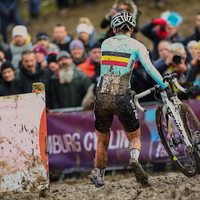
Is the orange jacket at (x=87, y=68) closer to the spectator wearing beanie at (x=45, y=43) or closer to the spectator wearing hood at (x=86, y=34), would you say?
the spectator wearing hood at (x=86, y=34)

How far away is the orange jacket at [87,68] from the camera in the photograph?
29.2ft

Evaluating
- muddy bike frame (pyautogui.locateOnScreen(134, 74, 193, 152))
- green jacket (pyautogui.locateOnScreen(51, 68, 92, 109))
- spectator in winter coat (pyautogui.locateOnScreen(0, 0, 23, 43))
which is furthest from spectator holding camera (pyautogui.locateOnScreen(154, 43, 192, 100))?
spectator in winter coat (pyautogui.locateOnScreen(0, 0, 23, 43))

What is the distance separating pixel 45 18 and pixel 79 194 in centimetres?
1471

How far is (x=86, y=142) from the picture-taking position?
26.4ft

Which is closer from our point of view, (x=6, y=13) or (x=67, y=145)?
(x=67, y=145)

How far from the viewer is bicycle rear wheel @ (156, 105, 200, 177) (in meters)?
5.74

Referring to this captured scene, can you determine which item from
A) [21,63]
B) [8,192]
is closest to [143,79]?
[21,63]

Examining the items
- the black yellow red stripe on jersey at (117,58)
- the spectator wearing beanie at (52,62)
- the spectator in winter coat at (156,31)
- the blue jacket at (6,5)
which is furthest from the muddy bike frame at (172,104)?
the blue jacket at (6,5)

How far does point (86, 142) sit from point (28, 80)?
1978mm

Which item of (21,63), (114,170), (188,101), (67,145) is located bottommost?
(114,170)

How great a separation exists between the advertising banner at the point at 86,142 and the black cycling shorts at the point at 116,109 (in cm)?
227

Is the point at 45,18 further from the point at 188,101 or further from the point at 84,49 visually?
the point at 188,101

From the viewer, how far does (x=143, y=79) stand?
8352 mm

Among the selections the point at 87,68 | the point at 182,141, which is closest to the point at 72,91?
the point at 87,68
